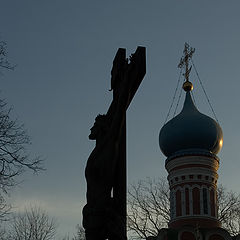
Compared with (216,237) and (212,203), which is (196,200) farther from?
(216,237)

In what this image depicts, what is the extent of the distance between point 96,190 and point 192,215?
908 inches

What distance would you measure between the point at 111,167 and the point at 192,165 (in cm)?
2408

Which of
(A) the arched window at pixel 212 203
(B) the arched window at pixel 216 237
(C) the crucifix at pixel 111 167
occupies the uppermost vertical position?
(A) the arched window at pixel 212 203

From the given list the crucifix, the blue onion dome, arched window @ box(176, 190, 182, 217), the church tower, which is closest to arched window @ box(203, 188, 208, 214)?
the church tower

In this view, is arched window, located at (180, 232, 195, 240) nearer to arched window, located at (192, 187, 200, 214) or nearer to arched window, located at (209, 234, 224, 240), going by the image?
arched window, located at (209, 234, 224, 240)

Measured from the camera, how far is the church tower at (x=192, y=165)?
26141 mm

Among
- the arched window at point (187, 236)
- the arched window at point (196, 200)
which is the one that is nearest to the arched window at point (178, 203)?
the arched window at point (196, 200)

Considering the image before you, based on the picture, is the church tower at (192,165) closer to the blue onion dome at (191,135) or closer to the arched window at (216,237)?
the blue onion dome at (191,135)

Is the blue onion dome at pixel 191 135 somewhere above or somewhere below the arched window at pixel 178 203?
above

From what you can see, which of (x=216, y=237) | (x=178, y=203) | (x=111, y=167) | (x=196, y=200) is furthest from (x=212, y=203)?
(x=111, y=167)

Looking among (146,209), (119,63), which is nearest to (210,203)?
(146,209)

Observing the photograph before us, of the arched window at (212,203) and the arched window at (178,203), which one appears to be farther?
the arched window at (178,203)

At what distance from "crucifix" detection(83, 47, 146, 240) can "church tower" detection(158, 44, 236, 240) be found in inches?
888

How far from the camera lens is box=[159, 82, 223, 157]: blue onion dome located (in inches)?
1075
